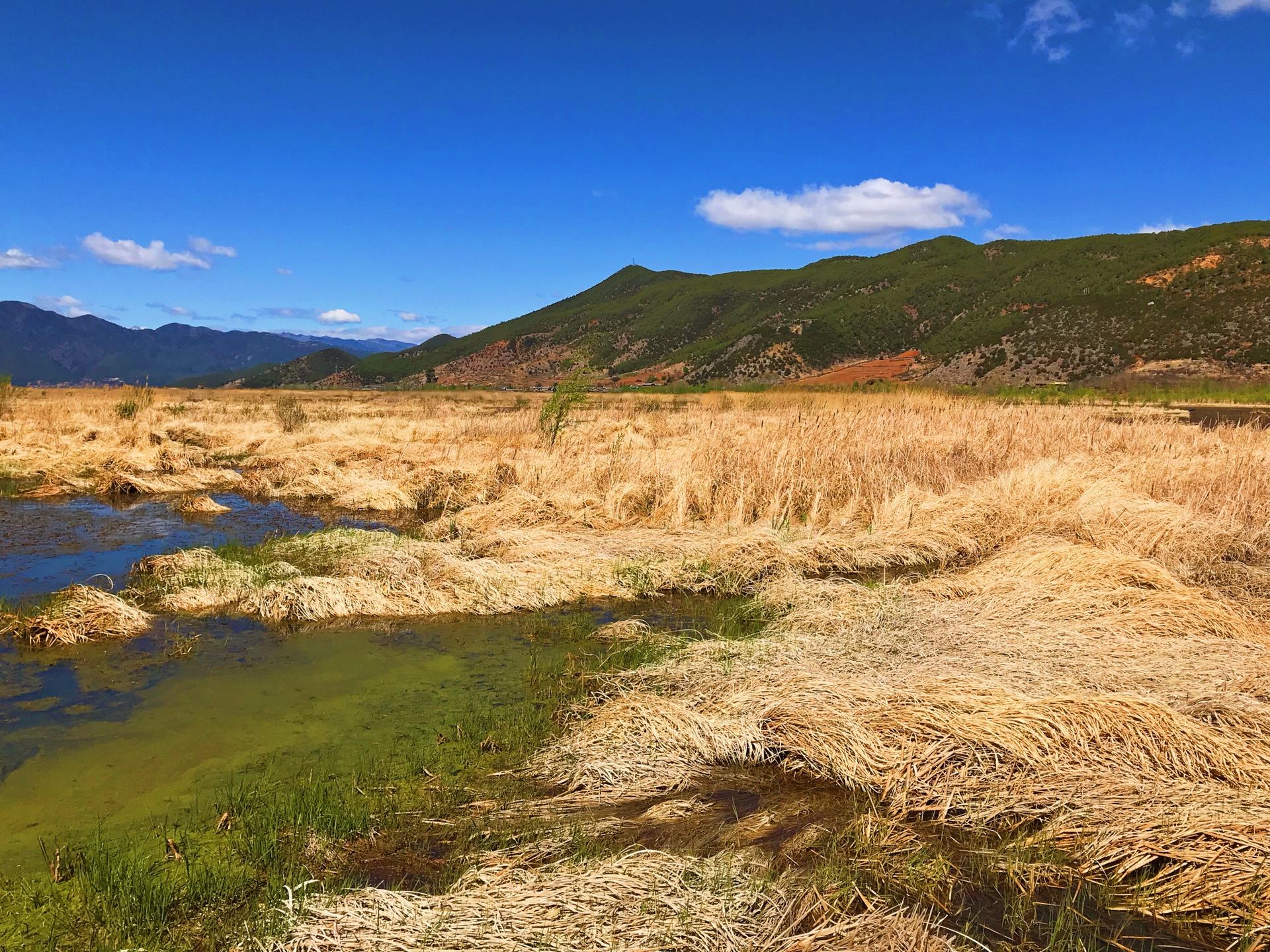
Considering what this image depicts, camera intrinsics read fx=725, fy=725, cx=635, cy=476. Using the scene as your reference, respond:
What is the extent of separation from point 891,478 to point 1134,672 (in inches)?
283

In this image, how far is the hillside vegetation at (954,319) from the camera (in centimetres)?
7162

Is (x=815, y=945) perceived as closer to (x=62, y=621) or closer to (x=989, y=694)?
(x=989, y=694)

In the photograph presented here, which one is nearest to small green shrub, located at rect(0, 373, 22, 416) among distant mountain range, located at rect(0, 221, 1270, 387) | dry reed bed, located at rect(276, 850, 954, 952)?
distant mountain range, located at rect(0, 221, 1270, 387)

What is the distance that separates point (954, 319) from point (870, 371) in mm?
26499

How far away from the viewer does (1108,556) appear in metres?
8.02

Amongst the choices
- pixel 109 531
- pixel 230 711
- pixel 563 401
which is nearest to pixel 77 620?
pixel 230 711

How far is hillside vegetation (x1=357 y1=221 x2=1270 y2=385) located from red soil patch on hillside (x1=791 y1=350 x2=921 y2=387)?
3.09 metres

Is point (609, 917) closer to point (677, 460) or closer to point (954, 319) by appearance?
point (677, 460)

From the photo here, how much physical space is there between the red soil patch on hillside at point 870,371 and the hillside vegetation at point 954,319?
3.09 m

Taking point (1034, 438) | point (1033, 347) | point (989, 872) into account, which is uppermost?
point (1033, 347)

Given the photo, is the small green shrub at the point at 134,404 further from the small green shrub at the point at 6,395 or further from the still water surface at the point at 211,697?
the still water surface at the point at 211,697

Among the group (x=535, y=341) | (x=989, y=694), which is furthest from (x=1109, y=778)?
(x=535, y=341)

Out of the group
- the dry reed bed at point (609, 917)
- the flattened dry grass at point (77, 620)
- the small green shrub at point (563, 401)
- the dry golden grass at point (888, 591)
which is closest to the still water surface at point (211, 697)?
the flattened dry grass at point (77, 620)

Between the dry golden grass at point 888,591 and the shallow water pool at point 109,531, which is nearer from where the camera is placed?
the dry golden grass at point 888,591
